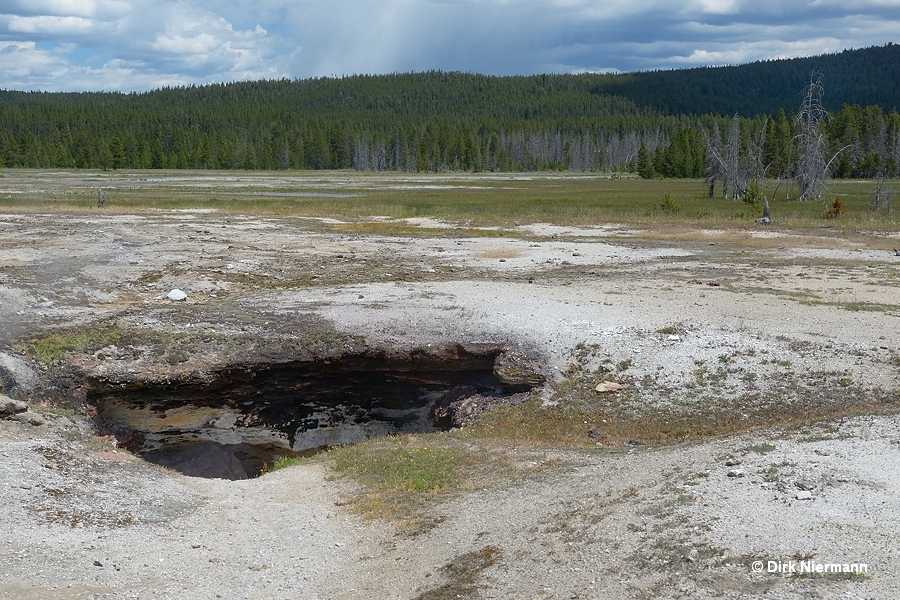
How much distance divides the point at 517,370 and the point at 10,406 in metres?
9.29

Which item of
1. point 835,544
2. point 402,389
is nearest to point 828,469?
point 835,544

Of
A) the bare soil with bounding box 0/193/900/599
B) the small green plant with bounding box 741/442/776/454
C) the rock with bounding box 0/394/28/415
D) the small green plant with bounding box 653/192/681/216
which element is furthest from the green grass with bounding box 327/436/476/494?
the small green plant with bounding box 653/192/681/216

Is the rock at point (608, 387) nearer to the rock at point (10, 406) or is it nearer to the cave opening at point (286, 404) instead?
the cave opening at point (286, 404)

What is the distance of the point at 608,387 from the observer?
15734 mm

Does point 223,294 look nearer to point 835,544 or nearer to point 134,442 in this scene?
point 134,442

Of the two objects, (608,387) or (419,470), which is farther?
(608,387)

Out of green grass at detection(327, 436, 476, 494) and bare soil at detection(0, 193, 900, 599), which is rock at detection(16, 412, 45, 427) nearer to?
bare soil at detection(0, 193, 900, 599)

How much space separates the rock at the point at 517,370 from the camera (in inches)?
656

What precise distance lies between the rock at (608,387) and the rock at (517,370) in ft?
4.17

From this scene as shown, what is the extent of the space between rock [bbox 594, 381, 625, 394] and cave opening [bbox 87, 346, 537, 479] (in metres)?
1.53

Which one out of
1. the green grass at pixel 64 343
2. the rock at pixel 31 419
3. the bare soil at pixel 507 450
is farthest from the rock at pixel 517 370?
the rock at pixel 31 419

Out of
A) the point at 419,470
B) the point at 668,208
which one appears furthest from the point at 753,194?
the point at 419,470

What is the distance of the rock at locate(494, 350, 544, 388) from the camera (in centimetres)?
1666

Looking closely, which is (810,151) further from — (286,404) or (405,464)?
(405,464)
